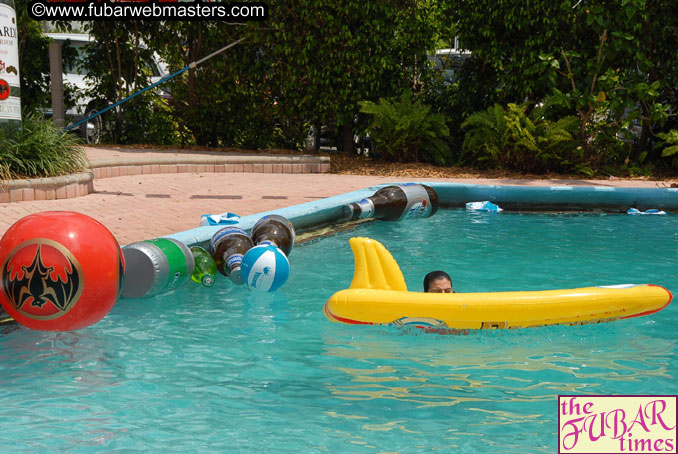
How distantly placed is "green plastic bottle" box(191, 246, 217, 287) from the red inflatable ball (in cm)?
160

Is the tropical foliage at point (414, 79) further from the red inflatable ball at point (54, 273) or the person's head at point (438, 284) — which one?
the red inflatable ball at point (54, 273)

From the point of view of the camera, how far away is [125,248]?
19.3 feet

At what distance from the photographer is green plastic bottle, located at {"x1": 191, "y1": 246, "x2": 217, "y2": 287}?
6.49 m

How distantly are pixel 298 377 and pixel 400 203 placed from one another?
529cm

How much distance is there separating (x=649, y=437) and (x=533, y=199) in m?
8.21

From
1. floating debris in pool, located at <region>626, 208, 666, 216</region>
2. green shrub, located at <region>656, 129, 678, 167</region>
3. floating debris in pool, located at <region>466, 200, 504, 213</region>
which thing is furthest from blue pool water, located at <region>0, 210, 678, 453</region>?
green shrub, located at <region>656, 129, 678, 167</region>

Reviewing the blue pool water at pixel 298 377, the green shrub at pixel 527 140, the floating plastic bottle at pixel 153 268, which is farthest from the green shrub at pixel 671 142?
the floating plastic bottle at pixel 153 268

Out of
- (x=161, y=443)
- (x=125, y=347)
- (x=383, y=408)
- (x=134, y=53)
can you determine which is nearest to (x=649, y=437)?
(x=383, y=408)

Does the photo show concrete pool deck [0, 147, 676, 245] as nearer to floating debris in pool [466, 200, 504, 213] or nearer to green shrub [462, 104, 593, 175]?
green shrub [462, 104, 593, 175]

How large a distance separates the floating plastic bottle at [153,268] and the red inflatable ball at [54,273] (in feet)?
2.88

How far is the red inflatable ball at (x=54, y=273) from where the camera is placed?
470 centimetres

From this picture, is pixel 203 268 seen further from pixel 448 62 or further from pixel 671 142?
pixel 448 62

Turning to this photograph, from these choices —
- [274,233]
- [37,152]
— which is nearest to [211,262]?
[274,233]

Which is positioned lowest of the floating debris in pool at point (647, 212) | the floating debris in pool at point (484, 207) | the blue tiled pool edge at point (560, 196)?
the floating debris in pool at point (647, 212)
